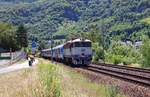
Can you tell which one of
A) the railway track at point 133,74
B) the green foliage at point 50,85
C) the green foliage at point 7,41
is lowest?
the railway track at point 133,74

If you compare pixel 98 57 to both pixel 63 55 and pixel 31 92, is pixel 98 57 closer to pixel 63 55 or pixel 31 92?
pixel 63 55

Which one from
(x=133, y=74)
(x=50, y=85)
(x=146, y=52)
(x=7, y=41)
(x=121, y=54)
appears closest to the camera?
(x=50, y=85)

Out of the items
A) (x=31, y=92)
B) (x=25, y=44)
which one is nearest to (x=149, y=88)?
(x=31, y=92)

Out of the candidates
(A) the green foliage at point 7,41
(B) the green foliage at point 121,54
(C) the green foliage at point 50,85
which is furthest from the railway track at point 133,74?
(A) the green foliage at point 7,41

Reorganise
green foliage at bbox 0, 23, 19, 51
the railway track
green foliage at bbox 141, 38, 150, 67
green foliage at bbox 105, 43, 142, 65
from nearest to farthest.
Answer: the railway track
green foliage at bbox 141, 38, 150, 67
green foliage at bbox 105, 43, 142, 65
green foliage at bbox 0, 23, 19, 51

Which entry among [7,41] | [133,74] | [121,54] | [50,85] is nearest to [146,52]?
[133,74]

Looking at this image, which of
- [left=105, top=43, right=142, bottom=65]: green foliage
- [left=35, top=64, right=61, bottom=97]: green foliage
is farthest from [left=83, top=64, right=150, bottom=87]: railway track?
[left=105, top=43, right=142, bottom=65]: green foliage

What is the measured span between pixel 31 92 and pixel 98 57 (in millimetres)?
58201

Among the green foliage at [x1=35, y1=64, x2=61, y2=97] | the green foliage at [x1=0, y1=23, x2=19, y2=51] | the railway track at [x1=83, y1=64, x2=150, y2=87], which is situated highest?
the green foliage at [x1=0, y1=23, x2=19, y2=51]

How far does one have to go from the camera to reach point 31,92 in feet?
55.4

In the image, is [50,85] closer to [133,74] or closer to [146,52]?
[133,74]

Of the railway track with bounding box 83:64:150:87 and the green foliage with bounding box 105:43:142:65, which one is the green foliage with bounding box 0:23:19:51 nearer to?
the green foliage with bounding box 105:43:142:65

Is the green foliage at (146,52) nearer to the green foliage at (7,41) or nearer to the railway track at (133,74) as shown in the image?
the railway track at (133,74)

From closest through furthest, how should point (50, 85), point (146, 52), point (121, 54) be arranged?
point (50, 85), point (146, 52), point (121, 54)
